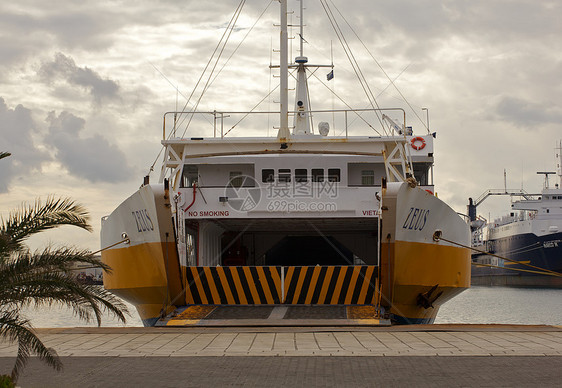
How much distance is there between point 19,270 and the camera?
7.36 m

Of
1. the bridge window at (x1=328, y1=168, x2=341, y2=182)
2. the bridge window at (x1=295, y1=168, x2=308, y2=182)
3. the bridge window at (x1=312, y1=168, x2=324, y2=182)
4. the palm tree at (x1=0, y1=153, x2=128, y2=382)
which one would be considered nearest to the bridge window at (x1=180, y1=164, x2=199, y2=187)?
the bridge window at (x1=295, y1=168, x2=308, y2=182)

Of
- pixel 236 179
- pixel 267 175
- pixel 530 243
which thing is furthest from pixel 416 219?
A: pixel 530 243

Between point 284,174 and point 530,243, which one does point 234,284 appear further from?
point 530,243

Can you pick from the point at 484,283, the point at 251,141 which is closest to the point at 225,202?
the point at 251,141

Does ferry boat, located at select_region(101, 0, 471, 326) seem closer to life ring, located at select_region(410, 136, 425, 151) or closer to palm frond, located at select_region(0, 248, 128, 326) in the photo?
life ring, located at select_region(410, 136, 425, 151)

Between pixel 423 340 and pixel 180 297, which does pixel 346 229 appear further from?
pixel 423 340

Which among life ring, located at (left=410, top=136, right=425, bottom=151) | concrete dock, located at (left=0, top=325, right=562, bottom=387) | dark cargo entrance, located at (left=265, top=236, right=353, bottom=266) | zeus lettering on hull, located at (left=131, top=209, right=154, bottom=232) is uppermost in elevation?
life ring, located at (left=410, top=136, right=425, bottom=151)

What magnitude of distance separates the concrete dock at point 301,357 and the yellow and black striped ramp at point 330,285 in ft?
4.84

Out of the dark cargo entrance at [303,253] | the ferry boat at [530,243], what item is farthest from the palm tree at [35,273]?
the ferry boat at [530,243]

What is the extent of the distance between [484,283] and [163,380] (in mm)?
70264

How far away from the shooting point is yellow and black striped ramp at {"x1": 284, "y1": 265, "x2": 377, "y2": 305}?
13.9 m

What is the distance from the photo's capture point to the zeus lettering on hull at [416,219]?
42.9 feet

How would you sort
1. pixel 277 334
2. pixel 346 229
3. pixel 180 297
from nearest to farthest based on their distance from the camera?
pixel 277 334
pixel 180 297
pixel 346 229

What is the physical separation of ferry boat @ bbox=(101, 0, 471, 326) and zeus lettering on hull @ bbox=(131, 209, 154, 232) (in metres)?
0.02
